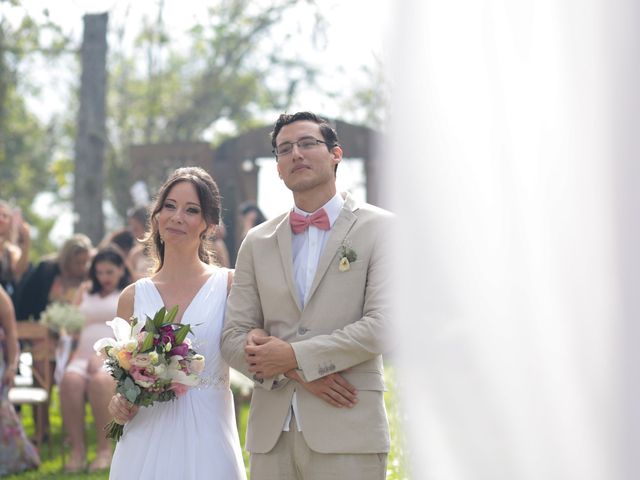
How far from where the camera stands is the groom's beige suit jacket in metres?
3.50

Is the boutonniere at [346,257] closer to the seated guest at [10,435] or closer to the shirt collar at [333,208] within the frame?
the shirt collar at [333,208]

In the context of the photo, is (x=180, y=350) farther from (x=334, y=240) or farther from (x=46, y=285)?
(x=46, y=285)

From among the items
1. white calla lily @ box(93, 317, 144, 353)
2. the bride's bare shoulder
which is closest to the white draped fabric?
white calla lily @ box(93, 317, 144, 353)

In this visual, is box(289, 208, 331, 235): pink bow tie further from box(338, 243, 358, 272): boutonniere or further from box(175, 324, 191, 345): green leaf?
box(175, 324, 191, 345): green leaf

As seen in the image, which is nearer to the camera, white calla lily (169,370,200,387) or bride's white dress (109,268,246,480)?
white calla lily (169,370,200,387)

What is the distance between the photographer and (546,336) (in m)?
1.43

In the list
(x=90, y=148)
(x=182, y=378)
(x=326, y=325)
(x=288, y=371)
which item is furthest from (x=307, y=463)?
(x=90, y=148)

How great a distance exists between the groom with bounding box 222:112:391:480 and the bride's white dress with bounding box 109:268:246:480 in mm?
276

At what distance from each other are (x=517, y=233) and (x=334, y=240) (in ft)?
7.29

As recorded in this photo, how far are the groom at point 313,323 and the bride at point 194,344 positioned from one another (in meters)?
0.33

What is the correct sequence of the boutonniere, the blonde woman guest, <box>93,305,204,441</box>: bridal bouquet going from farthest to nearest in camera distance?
the blonde woman guest, <box>93,305,204,441</box>: bridal bouquet, the boutonniere

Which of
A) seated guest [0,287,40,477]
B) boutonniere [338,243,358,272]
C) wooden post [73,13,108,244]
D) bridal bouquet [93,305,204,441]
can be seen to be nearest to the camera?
boutonniere [338,243,358,272]

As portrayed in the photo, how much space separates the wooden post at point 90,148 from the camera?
14.3m

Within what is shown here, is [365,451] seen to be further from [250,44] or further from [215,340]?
[250,44]
